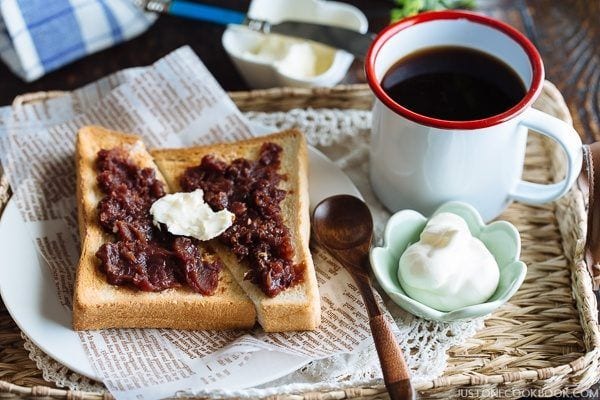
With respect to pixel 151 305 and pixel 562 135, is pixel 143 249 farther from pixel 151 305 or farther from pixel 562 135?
pixel 562 135

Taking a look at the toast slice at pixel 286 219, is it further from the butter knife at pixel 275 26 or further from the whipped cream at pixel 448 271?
the butter knife at pixel 275 26

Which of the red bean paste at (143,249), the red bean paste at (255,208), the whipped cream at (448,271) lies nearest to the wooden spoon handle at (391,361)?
the whipped cream at (448,271)

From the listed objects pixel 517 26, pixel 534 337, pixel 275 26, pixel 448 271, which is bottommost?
pixel 534 337

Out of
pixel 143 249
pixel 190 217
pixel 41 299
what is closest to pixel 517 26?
pixel 190 217

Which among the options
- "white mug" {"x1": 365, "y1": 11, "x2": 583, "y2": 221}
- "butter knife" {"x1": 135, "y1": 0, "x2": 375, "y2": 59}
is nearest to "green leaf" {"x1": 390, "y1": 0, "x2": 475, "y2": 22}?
"butter knife" {"x1": 135, "y1": 0, "x2": 375, "y2": 59}

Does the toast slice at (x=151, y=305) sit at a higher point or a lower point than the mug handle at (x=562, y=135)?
lower

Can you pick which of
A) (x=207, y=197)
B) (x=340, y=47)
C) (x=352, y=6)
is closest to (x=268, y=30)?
(x=340, y=47)

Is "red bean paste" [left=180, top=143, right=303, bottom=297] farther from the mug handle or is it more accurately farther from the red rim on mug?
the mug handle
